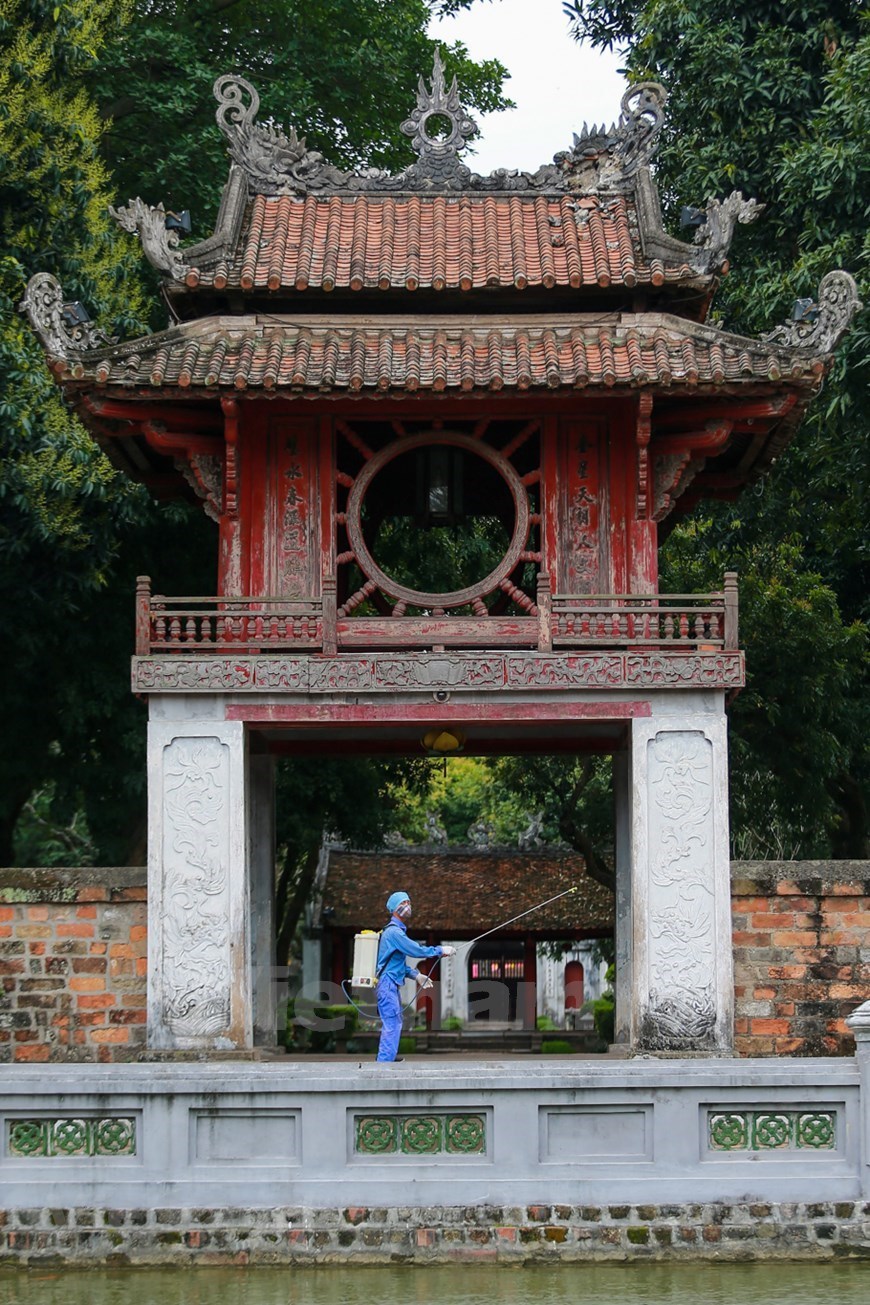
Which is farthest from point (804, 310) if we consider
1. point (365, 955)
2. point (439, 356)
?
point (365, 955)

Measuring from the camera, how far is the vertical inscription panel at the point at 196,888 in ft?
53.2

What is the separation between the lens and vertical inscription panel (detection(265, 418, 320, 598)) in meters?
17.5

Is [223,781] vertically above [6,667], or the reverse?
[6,667]

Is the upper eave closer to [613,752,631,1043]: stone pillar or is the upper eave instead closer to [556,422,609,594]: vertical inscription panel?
[556,422,609,594]: vertical inscription panel

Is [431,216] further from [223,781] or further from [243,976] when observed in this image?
[243,976]

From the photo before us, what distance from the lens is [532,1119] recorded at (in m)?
11.7

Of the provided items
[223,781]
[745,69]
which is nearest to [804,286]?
[745,69]

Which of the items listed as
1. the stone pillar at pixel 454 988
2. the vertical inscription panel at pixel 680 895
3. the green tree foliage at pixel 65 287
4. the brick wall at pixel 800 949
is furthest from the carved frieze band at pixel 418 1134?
the stone pillar at pixel 454 988

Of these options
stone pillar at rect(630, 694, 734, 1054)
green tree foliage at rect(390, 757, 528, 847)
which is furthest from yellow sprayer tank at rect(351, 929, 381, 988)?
green tree foliage at rect(390, 757, 528, 847)

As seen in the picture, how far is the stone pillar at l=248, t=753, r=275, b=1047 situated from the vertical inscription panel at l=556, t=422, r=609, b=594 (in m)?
3.75

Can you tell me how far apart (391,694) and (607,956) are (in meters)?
24.4

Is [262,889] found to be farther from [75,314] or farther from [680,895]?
[75,314]

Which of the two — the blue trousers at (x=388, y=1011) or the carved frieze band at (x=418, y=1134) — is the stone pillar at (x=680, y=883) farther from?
the carved frieze band at (x=418, y=1134)

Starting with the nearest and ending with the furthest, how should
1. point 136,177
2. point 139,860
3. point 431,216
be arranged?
point 431,216
point 139,860
point 136,177
